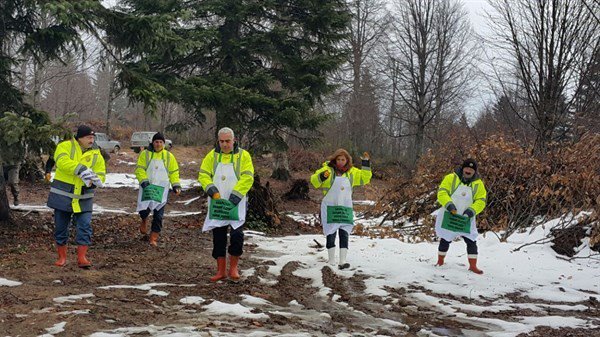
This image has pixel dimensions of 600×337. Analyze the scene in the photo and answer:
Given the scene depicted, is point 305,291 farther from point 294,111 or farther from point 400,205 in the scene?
point 294,111

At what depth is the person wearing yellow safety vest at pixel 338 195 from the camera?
7.70 metres

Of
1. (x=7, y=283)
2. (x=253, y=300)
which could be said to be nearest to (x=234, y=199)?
(x=253, y=300)

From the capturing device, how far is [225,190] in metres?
6.41

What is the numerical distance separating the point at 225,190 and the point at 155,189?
292 centimetres

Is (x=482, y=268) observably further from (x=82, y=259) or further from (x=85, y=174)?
(x=85, y=174)

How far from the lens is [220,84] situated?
16.4 metres

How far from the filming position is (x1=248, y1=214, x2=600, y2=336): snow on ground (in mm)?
6020

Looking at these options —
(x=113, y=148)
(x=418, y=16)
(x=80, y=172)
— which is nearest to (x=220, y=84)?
(x=80, y=172)

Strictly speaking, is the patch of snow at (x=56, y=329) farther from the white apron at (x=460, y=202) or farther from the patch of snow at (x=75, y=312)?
the white apron at (x=460, y=202)

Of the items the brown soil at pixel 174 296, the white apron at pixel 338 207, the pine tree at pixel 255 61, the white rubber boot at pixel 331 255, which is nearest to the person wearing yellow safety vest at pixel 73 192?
the brown soil at pixel 174 296

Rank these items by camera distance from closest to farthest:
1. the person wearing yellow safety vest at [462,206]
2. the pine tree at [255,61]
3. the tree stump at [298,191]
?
the person wearing yellow safety vest at [462,206] → the pine tree at [255,61] → the tree stump at [298,191]

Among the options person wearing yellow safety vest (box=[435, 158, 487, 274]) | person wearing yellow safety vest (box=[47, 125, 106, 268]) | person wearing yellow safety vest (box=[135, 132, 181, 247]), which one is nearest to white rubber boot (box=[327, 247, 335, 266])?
person wearing yellow safety vest (box=[435, 158, 487, 274])

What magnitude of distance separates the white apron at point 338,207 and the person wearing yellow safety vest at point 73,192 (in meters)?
3.26

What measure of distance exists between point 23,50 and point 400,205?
917 cm
